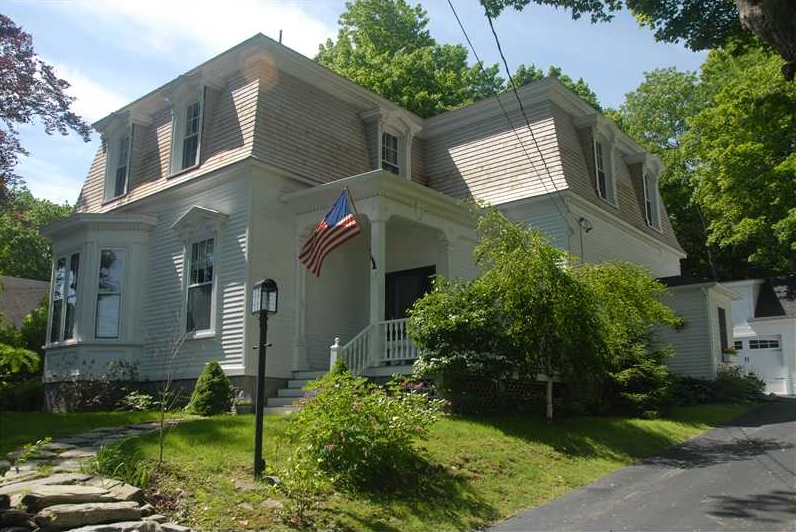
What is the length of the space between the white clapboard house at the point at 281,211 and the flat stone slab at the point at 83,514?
7.02m

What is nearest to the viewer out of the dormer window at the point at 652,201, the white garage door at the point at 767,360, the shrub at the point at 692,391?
the shrub at the point at 692,391

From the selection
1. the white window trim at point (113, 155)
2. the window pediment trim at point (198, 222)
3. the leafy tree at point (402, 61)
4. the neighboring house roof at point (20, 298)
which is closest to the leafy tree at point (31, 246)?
the neighboring house roof at point (20, 298)

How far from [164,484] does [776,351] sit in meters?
25.2

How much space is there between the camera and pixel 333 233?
13047 millimetres

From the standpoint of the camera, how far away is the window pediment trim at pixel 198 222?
1514cm

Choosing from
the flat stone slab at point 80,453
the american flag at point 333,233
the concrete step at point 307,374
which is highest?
the american flag at point 333,233

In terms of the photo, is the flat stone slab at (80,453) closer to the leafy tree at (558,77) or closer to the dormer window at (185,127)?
the dormer window at (185,127)

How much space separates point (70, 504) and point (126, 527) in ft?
2.19

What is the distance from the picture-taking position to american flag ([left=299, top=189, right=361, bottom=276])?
1288cm

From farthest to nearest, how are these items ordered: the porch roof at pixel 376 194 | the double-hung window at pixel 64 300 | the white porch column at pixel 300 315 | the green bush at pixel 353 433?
the double-hung window at pixel 64 300 → the white porch column at pixel 300 315 → the porch roof at pixel 376 194 → the green bush at pixel 353 433

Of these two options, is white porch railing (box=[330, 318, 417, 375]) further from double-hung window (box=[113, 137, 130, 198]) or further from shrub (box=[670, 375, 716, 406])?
double-hung window (box=[113, 137, 130, 198])

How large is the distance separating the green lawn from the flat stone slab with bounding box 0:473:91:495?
180cm

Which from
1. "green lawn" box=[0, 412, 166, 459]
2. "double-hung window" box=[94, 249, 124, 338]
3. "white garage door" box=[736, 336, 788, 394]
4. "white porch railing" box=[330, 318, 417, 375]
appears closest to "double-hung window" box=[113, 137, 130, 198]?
"double-hung window" box=[94, 249, 124, 338]

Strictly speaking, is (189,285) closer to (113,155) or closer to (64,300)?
(64,300)
